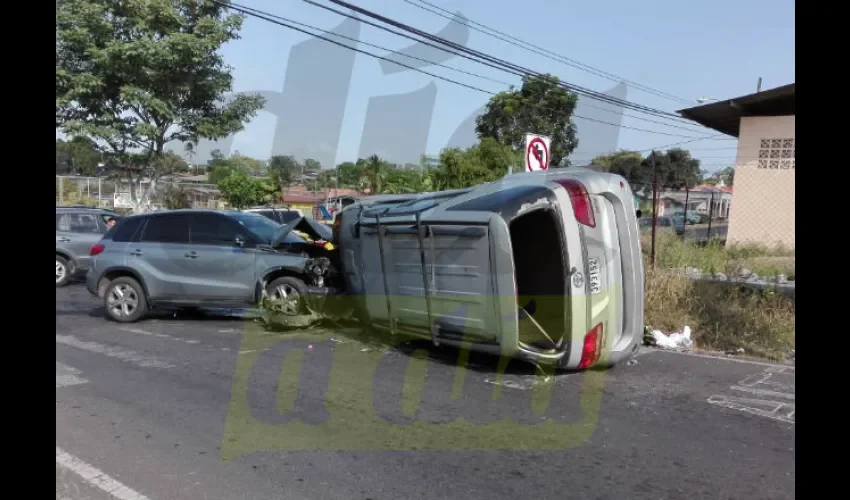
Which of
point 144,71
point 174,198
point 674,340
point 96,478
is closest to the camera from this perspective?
point 96,478

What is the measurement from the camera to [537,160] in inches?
382

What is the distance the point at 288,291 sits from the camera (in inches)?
364

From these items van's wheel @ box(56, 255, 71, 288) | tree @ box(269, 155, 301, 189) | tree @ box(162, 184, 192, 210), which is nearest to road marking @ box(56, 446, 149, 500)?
van's wheel @ box(56, 255, 71, 288)

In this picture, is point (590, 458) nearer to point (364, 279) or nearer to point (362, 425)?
point (362, 425)

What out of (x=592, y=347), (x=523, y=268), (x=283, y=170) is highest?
(x=283, y=170)

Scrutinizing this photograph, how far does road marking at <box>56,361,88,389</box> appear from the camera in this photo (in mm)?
6418

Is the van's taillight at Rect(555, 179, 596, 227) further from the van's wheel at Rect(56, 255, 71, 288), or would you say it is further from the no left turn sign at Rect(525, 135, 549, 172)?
the van's wheel at Rect(56, 255, 71, 288)

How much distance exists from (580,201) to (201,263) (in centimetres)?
603

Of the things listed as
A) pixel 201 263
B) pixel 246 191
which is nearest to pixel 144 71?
pixel 201 263

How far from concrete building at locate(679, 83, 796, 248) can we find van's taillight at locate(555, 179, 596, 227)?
1164 cm

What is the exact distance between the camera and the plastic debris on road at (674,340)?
8.22m

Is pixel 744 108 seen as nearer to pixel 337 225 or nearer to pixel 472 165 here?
pixel 472 165

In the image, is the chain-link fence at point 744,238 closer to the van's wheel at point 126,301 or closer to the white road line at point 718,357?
the white road line at point 718,357
